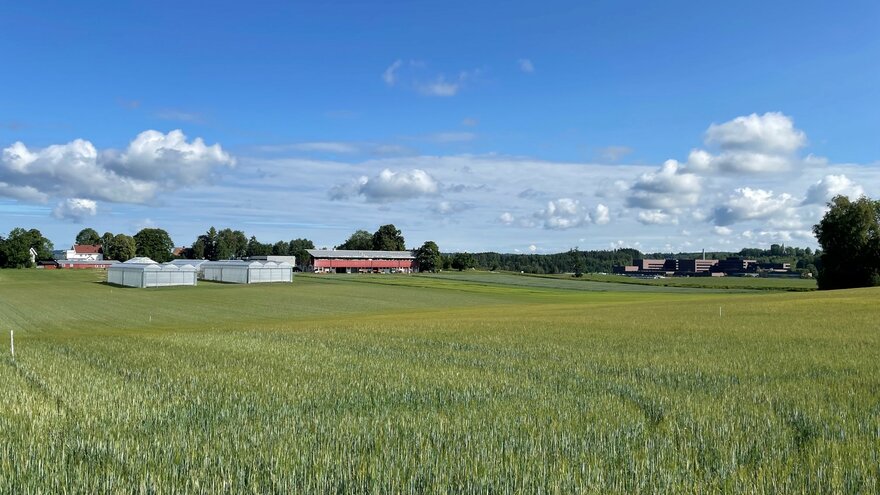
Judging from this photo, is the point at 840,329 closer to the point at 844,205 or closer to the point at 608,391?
the point at 608,391

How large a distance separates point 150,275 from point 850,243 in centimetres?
11586

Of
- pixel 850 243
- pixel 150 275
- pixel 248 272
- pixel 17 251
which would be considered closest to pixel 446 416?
pixel 150 275

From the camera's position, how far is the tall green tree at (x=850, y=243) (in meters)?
96.8

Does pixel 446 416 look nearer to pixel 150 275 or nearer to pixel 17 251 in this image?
pixel 150 275

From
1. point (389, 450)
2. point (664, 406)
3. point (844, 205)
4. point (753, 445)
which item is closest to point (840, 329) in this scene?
point (664, 406)

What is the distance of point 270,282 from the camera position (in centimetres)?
12388

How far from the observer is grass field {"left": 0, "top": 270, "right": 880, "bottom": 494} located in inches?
315

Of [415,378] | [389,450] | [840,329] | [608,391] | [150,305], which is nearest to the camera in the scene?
[389,450]

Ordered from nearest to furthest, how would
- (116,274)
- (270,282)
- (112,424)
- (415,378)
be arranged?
(112,424)
(415,378)
(116,274)
(270,282)

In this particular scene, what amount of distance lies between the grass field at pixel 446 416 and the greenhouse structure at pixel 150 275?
8218 cm

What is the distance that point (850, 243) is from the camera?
98.1 meters

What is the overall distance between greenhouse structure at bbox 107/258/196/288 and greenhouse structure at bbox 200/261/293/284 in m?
12.8

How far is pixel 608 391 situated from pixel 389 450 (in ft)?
25.4

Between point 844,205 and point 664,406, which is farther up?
point 844,205
